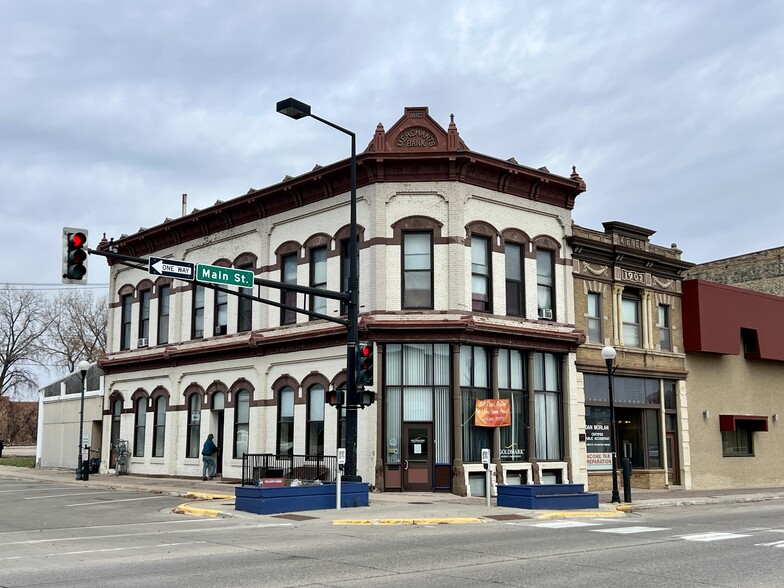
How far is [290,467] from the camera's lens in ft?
93.8

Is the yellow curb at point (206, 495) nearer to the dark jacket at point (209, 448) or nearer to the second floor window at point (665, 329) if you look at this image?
the dark jacket at point (209, 448)

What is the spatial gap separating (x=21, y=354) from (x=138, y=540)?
2615 inches

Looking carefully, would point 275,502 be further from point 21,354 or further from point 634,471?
point 21,354

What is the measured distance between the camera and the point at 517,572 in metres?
11.9

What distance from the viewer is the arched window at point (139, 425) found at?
38.1 metres

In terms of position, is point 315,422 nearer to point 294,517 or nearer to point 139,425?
point 294,517

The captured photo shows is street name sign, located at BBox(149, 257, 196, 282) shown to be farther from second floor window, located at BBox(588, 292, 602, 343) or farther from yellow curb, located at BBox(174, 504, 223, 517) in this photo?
second floor window, located at BBox(588, 292, 602, 343)

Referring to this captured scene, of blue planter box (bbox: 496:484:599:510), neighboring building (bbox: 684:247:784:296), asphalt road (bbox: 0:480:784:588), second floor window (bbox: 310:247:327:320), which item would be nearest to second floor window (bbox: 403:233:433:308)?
second floor window (bbox: 310:247:327:320)

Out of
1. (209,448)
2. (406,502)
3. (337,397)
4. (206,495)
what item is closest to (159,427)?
(209,448)

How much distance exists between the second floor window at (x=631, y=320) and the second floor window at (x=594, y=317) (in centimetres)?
144

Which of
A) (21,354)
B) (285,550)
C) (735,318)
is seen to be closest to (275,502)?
(285,550)

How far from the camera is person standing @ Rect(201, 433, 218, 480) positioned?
32469mm

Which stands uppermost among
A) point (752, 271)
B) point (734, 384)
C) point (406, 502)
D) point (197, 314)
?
point (752, 271)

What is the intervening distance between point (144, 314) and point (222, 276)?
1911cm
